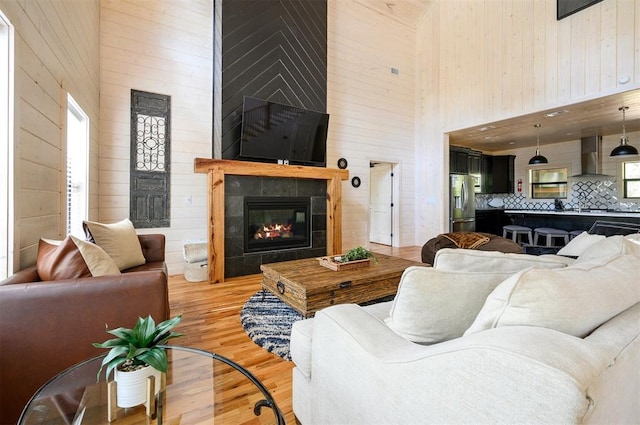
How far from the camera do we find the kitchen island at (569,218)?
482 centimetres

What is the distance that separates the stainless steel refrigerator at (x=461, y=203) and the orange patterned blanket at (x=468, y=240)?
2.86 meters

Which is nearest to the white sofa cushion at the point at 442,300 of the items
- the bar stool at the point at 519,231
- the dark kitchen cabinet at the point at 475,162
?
the bar stool at the point at 519,231

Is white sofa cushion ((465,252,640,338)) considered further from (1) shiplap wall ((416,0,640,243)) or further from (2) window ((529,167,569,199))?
(2) window ((529,167,569,199))

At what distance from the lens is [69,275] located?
150 cm

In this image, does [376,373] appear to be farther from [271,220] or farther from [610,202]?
[610,202]

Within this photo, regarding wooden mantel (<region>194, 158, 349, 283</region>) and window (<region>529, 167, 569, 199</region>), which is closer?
wooden mantel (<region>194, 158, 349, 283</region>)

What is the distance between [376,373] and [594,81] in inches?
211

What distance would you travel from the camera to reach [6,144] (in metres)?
1.50

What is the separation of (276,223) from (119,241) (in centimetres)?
228

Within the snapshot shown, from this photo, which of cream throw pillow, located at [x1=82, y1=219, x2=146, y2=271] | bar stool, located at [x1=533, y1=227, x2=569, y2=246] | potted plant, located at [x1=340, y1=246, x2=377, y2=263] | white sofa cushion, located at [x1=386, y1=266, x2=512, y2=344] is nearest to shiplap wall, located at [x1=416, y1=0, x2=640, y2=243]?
bar stool, located at [x1=533, y1=227, x2=569, y2=246]

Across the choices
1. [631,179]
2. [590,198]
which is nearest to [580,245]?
[631,179]

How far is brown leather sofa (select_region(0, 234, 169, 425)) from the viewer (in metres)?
1.29

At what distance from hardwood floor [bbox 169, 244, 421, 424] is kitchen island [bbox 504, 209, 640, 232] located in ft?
18.7

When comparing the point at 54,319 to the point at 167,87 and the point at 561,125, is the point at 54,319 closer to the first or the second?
the point at 167,87
